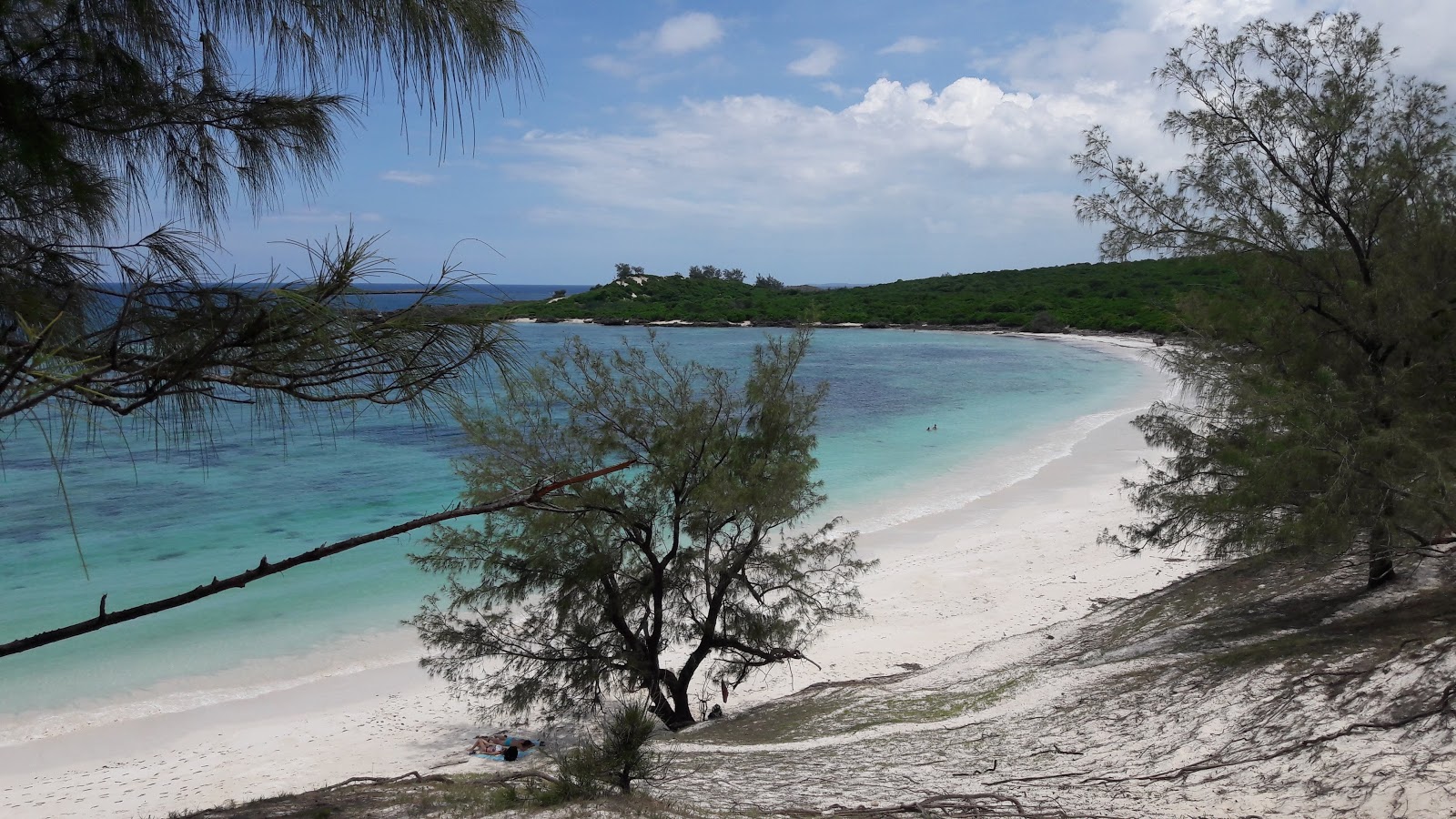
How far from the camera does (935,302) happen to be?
8538 centimetres

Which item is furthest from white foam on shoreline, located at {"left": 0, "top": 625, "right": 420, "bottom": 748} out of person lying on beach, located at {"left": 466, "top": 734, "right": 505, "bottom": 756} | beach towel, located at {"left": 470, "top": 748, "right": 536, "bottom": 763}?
beach towel, located at {"left": 470, "top": 748, "right": 536, "bottom": 763}

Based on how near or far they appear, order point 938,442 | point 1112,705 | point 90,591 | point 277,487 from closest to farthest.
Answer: point 1112,705 < point 90,591 < point 277,487 < point 938,442

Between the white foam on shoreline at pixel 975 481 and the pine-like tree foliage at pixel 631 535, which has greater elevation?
the pine-like tree foliage at pixel 631 535

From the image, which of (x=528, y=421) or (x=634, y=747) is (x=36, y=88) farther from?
(x=528, y=421)

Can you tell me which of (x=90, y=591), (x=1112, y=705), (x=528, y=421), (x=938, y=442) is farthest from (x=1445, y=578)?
(x=938, y=442)

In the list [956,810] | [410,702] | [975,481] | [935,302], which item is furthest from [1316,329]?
[935,302]

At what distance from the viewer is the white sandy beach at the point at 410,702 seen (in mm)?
8109

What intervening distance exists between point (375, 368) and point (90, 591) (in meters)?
14.6

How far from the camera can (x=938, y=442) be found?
26219 millimetres

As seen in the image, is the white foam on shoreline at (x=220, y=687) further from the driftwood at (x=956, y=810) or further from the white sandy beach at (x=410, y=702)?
the driftwood at (x=956, y=810)

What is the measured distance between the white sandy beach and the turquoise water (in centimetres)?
117

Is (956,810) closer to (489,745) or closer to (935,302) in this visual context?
(489,745)

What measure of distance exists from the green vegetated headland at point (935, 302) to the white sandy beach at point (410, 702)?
4347 centimetres

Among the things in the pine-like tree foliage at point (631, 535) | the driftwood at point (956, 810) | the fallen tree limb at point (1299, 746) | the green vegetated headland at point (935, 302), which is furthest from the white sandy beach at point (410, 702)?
the green vegetated headland at point (935, 302)
